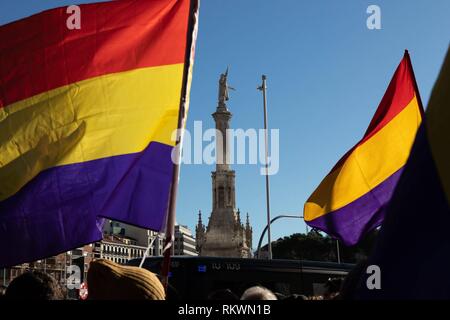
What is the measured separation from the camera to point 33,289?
3391 millimetres

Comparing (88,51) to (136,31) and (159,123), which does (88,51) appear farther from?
(159,123)

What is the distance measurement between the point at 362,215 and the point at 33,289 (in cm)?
535

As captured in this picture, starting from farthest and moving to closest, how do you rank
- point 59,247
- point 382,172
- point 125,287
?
1. point 382,172
2. point 59,247
3. point 125,287

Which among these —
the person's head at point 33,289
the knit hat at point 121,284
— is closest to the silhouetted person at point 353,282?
the knit hat at point 121,284

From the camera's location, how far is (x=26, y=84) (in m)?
5.47

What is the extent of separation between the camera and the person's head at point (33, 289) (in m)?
3.38

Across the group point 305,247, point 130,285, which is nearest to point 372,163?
point 130,285

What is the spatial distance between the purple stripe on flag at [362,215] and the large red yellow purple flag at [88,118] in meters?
3.34

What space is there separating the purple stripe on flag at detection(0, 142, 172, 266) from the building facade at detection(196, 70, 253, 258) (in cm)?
3391

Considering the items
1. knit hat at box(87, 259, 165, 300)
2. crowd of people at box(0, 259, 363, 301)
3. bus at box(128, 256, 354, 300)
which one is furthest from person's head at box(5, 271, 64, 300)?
bus at box(128, 256, 354, 300)

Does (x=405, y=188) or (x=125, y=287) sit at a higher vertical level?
(x=405, y=188)
